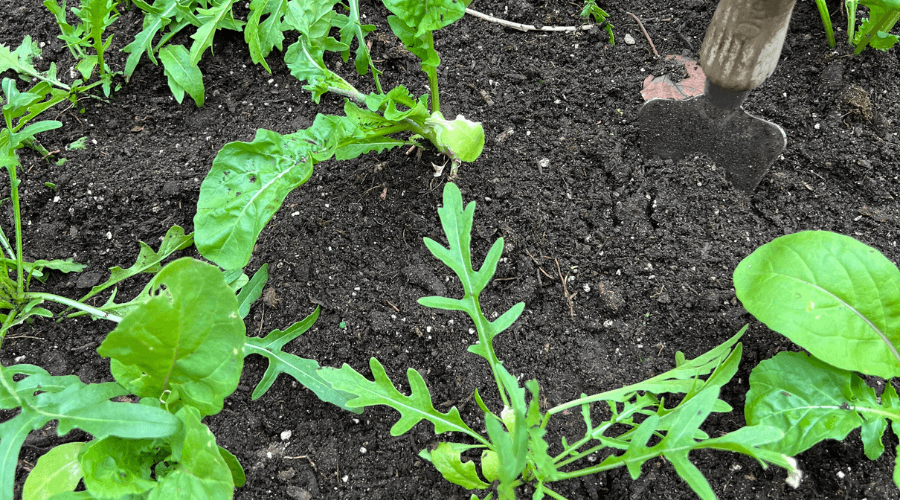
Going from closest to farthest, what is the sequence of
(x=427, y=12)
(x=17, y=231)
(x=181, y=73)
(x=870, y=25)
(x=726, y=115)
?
(x=427, y=12) → (x=17, y=231) → (x=726, y=115) → (x=870, y=25) → (x=181, y=73)

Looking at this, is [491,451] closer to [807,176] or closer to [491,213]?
[491,213]

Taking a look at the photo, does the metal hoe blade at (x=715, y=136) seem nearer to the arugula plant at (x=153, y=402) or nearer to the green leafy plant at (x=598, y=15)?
the green leafy plant at (x=598, y=15)

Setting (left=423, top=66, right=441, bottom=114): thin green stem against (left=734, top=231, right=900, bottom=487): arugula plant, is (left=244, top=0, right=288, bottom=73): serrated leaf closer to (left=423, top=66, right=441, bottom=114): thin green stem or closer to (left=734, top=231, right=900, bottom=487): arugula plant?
(left=423, top=66, right=441, bottom=114): thin green stem

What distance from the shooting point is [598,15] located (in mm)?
1745

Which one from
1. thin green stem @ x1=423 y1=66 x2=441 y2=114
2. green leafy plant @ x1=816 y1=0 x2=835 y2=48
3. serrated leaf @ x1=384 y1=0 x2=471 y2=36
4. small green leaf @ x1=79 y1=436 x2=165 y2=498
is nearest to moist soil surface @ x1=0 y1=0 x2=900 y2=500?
green leafy plant @ x1=816 y1=0 x2=835 y2=48

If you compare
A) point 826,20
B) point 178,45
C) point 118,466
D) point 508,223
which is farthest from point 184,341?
point 826,20

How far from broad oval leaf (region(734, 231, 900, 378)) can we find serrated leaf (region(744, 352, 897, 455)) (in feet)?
0.21

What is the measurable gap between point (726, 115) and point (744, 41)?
31 centimetres

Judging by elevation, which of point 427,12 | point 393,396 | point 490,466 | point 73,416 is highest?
point 427,12

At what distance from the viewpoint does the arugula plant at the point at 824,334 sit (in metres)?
1.17

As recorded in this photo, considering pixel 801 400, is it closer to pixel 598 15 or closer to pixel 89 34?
pixel 598 15

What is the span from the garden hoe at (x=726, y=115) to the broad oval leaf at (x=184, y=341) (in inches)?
44.7

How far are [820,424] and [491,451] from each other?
26.4 inches

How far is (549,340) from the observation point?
1393 millimetres
